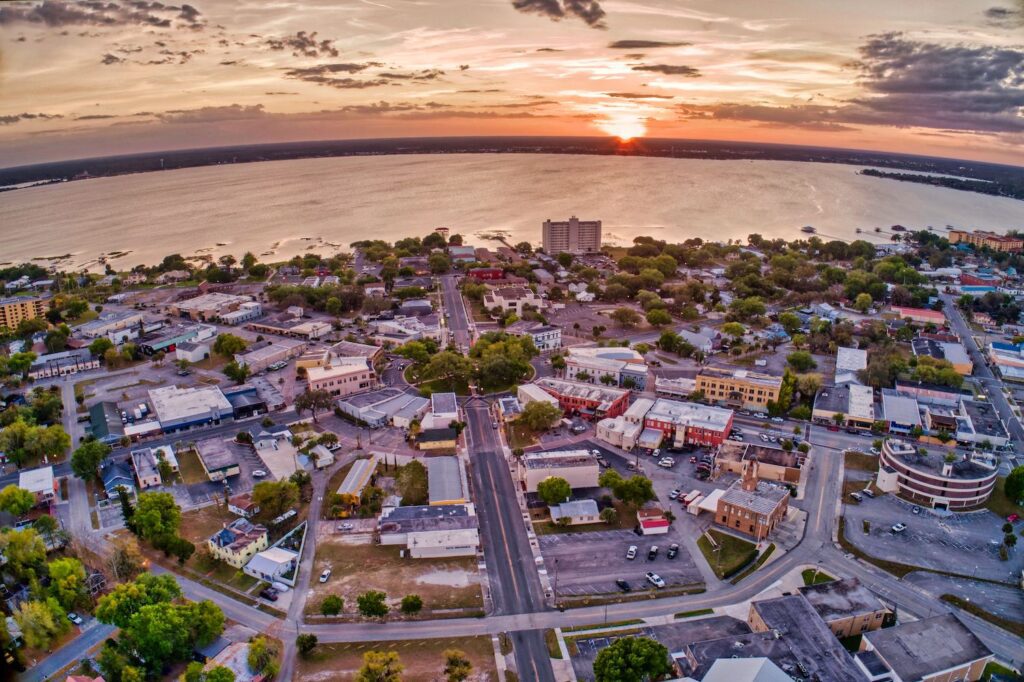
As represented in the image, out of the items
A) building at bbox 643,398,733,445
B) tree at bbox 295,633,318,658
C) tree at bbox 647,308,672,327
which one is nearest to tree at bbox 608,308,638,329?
tree at bbox 647,308,672,327

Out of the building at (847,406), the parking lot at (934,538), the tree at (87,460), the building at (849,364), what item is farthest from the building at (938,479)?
the tree at (87,460)

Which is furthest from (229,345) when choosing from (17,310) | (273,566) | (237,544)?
(273,566)

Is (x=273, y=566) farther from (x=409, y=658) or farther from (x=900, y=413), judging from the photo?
(x=900, y=413)

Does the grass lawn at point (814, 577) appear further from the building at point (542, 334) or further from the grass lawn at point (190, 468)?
the grass lawn at point (190, 468)

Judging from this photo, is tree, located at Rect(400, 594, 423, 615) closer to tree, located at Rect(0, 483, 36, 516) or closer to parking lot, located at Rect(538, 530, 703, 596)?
parking lot, located at Rect(538, 530, 703, 596)

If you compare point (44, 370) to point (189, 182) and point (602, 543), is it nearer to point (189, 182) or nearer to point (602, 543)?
point (602, 543)
